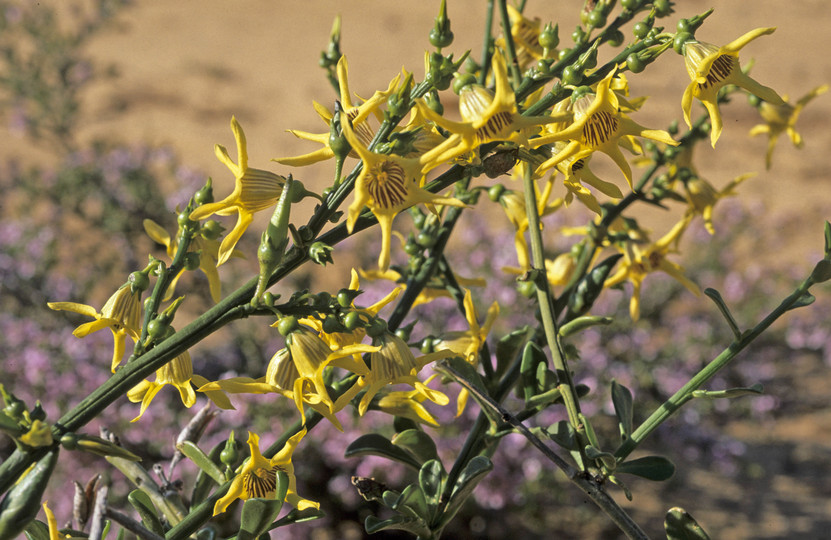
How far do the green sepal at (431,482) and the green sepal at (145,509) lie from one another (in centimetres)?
31

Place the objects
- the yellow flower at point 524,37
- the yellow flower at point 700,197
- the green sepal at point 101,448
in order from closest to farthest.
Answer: the green sepal at point 101,448 → the yellow flower at point 524,37 → the yellow flower at point 700,197

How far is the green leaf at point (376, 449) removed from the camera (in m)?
0.99

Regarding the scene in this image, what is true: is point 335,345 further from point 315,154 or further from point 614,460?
point 614,460

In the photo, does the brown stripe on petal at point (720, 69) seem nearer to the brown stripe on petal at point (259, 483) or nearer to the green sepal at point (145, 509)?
the brown stripe on petal at point (259, 483)

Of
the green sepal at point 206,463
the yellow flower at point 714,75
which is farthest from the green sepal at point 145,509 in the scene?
the yellow flower at point 714,75

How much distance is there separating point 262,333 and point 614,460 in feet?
11.4

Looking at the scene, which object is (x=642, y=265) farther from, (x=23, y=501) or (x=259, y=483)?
(x=23, y=501)

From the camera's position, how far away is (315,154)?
801 millimetres

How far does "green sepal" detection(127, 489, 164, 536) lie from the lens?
857mm

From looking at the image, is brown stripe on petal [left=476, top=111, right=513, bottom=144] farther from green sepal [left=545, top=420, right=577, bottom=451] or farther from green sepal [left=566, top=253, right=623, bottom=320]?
green sepal [left=566, top=253, right=623, bottom=320]

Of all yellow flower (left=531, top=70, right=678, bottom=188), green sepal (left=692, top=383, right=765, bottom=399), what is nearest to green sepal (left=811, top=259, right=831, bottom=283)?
green sepal (left=692, top=383, right=765, bottom=399)

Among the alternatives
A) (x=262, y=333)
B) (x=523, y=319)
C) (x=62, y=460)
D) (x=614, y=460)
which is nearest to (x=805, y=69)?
(x=523, y=319)

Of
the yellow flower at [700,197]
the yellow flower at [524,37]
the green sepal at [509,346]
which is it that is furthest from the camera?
the yellow flower at [700,197]

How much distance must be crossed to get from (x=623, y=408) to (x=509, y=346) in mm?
190
